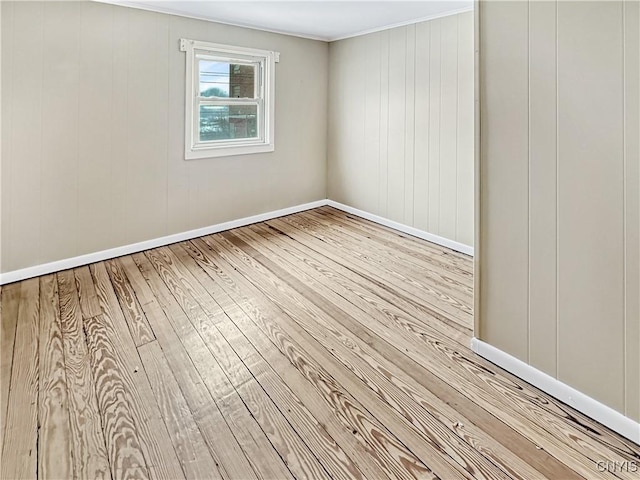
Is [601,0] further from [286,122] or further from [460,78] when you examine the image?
[286,122]

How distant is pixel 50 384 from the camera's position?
1839 mm

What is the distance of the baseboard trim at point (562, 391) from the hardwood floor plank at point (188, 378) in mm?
1314

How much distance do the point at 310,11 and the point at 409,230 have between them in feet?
7.77

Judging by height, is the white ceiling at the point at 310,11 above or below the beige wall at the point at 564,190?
above

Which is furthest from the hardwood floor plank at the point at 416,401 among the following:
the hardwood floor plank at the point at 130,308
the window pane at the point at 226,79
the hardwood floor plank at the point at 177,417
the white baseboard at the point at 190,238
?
the window pane at the point at 226,79

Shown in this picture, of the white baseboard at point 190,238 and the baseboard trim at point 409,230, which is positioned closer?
the white baseboard at point 190,238

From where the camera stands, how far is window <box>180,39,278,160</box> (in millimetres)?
3820

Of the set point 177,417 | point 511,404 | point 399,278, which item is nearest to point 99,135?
point 177,417

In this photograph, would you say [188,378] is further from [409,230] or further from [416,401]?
[409,230]

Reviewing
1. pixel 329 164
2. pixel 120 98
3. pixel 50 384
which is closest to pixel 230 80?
pixel 120 98

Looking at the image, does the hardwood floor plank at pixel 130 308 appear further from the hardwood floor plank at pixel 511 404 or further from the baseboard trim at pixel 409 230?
the baseboard trim at pixel 409 230

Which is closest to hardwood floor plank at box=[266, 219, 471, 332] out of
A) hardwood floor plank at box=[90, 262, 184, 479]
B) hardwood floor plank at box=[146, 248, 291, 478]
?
hardwood floor plank at box=[146, 248, 291, 478]

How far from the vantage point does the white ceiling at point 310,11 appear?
3266mm

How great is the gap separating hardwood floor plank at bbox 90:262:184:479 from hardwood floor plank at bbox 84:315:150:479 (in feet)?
0.05
